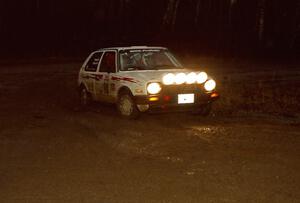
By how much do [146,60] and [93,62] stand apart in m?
1.73

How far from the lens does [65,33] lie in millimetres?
47906

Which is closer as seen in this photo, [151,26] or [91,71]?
[91,71]

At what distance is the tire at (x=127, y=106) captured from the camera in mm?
12209

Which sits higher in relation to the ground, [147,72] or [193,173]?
[147,72]

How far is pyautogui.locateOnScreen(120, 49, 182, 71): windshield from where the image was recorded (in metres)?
12.9

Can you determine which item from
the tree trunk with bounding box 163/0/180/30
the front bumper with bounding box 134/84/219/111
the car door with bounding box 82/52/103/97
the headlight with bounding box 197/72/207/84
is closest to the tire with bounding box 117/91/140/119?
the front bumper with bounding box 134/84/219/111

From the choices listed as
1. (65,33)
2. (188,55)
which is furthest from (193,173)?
(65,33)

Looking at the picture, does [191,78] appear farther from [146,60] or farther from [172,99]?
[146,60]

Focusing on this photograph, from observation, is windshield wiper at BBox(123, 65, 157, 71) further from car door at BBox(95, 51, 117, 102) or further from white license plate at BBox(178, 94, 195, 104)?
white license plate at BBox(178, 94, 195, 104)

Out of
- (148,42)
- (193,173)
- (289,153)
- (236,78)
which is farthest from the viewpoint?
(148,42)

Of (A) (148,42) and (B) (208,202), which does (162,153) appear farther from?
(A) (148,42)

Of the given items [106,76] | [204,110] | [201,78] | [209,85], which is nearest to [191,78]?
[201,78]

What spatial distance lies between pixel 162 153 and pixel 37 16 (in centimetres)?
4328

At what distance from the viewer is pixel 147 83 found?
38.8ft
